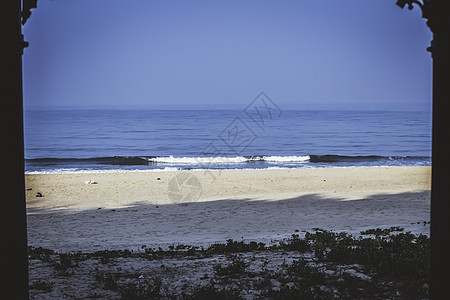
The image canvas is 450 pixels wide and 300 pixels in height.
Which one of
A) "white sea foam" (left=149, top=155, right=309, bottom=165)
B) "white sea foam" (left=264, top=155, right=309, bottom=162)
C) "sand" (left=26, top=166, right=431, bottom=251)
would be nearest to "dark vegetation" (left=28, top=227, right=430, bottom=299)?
"sand" (left=26, top=166, right=431, bottom=251)

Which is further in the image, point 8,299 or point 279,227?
point 279,227

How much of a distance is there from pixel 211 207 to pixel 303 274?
26.9 ft

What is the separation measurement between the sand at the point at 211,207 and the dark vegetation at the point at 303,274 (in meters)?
1.84

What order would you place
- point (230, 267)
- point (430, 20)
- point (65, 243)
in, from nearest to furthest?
point (430, 20) → point (230, 267) → point (65, 243)

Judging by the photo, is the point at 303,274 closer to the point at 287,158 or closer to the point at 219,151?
the point at 287,158

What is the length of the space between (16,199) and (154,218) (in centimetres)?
929

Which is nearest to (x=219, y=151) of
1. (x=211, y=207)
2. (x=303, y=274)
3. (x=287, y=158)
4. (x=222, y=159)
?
(x=222, y=159)

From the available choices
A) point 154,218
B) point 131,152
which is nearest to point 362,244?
point 154,218

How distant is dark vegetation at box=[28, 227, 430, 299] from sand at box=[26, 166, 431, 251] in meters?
1.84

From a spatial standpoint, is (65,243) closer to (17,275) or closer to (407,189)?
(17,275)

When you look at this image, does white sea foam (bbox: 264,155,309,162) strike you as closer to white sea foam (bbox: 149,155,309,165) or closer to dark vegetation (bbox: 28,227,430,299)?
white sea foam (bbox: 149,155,309,165)

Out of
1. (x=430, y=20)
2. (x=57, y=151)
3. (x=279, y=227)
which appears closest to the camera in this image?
(x=430, y=20)

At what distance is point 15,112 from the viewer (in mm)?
3229

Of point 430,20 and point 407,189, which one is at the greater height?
point 430,20
